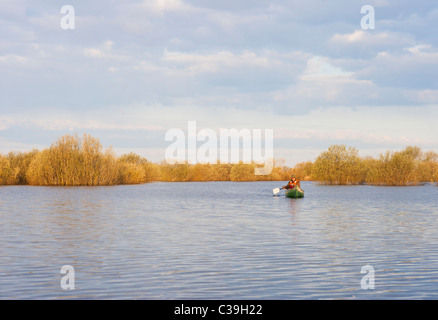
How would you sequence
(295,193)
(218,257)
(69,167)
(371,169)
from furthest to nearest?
(371,169) → (69,167) → (295,193) → (218,257)

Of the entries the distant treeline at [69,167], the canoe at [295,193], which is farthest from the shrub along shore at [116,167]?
the canoe at [295,193]

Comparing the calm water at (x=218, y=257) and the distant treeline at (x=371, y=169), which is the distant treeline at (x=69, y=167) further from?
the calm water at (x=218, y=257)

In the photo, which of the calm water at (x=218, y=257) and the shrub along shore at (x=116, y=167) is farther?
the shrub along shore at (x=116, y=167)

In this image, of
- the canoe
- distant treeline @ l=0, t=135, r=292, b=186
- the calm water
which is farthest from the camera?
distant treeline @ l=0, t=135, r=292, b=186

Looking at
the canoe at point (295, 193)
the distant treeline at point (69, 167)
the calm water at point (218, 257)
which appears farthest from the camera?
the distant treeline at point (69, 167)

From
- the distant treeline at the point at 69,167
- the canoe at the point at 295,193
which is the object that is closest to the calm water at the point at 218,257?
the canoe at the point at 295,193

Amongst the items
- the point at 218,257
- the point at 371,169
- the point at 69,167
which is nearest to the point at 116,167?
the point at 69,167

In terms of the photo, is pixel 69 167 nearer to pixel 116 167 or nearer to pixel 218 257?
pixel 116 167

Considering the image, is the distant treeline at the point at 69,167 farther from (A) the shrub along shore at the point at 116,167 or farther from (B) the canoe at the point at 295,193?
(B) the canoe at the point at 295,193

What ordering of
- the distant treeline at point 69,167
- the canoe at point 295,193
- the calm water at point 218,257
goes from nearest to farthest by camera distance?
1. the calm water at point 218,257
2. the canoe at point 295,193
3. the distant treeline at point 69,167

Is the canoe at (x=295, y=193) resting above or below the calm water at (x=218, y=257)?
above

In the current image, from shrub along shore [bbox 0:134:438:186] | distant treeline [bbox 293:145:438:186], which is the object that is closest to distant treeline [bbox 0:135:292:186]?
shrub along shore [bbox 0:134:438:186]

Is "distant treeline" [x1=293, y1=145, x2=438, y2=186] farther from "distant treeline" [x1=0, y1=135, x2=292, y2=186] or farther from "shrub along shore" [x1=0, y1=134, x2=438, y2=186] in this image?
"distant treeline" [x1=0, y1=135, x2=292, y2=186]
